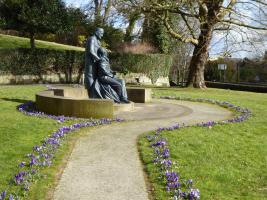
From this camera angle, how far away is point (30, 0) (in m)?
27.7

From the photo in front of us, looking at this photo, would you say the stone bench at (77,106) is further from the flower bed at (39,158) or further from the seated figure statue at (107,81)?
the seated figure statue at (107,81)

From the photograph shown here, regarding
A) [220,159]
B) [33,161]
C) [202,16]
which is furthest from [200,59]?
[33,161]

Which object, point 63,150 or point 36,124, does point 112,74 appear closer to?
point 36,124

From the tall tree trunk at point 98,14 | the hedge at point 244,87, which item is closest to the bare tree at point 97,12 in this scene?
the tall tree trunk at point 98,14

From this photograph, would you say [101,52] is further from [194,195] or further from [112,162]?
[194,195]

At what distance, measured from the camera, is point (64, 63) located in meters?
28.7

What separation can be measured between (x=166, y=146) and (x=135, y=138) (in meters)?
1.09

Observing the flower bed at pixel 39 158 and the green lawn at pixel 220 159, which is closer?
the flower bed at pixel 39 158

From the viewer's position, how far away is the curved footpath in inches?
220

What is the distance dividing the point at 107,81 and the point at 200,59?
13.4m

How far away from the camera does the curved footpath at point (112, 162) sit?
5.60 meters

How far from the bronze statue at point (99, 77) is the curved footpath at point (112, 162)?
102 centimetres

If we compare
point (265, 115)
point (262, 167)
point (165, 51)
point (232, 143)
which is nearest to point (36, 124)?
point (232, 143)

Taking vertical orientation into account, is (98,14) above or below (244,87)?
above
